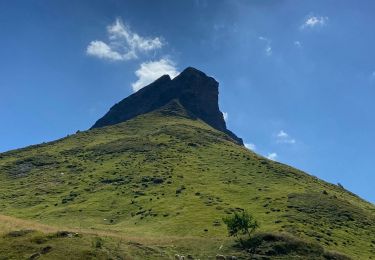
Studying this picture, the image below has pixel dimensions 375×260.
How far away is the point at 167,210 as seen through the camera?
141000mm

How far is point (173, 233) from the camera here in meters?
119

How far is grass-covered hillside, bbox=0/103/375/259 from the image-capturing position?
79625 millimetres

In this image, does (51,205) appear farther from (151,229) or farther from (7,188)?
(151,229)

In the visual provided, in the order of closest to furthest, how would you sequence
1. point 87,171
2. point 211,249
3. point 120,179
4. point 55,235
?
point 55,235 < point 211,249 < point 120,179 < point 87,171

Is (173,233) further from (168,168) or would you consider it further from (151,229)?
(168,168)

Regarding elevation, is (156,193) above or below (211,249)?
above

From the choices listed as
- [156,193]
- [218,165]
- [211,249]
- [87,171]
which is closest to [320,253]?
[211,249]

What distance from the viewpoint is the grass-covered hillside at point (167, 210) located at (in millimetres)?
79625

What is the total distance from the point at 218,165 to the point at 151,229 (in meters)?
76.4

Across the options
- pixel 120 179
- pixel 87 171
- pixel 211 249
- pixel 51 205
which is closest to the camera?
pixel 211 249

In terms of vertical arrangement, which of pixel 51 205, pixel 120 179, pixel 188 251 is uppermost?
pixel 120 179

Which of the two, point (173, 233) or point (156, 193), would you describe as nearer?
point (173, 233)

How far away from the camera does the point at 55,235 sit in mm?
77875

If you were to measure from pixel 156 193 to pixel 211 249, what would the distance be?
8019cm
